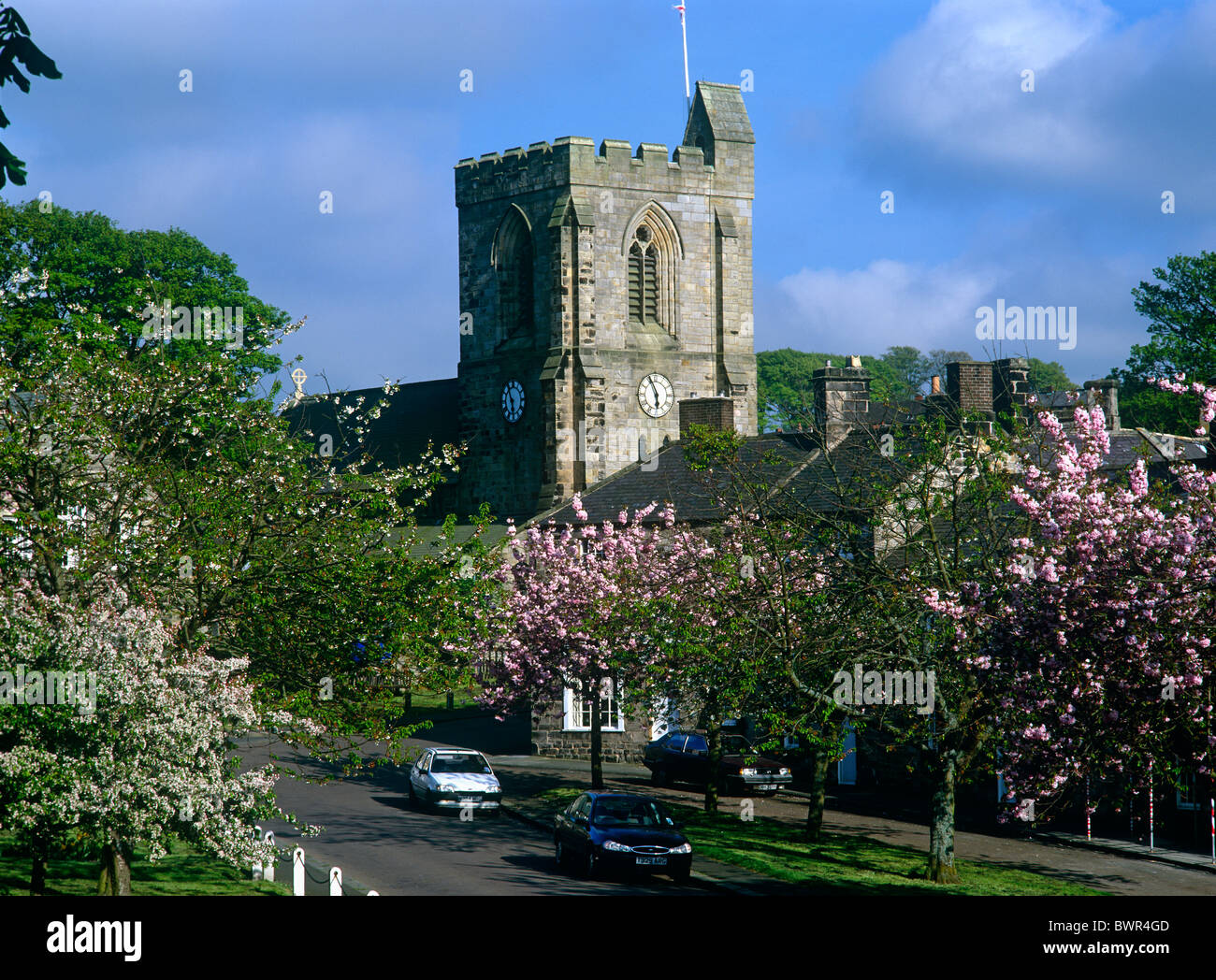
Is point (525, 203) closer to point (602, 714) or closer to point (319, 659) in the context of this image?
point (602, 714)

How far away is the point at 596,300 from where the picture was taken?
2331 inches

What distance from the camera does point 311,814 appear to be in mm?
31906

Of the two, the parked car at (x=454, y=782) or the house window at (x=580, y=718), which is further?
the house window at (x=580, y=718)

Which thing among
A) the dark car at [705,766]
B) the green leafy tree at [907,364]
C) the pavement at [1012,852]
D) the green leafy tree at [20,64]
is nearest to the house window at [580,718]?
the dark car at [705,766]

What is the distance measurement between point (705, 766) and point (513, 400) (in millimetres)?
26747

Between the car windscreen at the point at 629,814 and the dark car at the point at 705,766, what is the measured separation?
1051cm

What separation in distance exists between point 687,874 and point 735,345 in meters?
39.6

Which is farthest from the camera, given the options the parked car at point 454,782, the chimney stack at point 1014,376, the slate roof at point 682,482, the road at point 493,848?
the chimney stack at point 1014,376

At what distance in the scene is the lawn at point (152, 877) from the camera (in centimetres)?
2159

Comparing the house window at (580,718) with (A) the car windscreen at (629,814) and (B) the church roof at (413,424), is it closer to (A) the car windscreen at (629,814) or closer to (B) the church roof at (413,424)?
(A) the car windscreen at (629,814)

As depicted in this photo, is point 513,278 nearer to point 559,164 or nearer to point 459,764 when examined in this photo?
point 559,164

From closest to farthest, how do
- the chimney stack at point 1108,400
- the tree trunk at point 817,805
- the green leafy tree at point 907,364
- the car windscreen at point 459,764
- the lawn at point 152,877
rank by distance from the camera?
the lawn at point 152,877 → the tree trunk at point 817,805 → the car windscreen at point 459,764 → the chimney stack at point 1108,400 → the green leafy tree at point 907,364

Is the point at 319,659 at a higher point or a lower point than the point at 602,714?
higher
